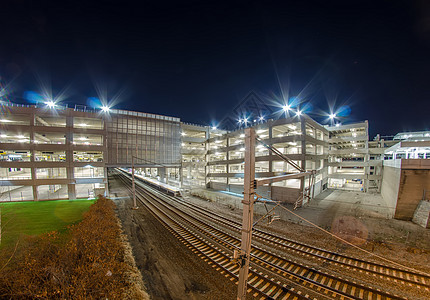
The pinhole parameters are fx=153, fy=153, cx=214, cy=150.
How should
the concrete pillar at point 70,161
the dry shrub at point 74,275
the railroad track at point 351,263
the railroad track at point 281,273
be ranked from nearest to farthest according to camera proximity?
the dry shrub at point 74,275 < the railroad track at point 281,273 < the railroad track at point 351,263 < the concrete pillar at point 70,161

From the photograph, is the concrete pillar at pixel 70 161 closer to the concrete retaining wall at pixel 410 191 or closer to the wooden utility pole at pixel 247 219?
the wooden utility pole at pixel 247 219

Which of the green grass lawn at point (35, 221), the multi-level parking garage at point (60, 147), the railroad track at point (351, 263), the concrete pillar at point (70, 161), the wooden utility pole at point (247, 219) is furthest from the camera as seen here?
the concrete pillar at point (70, 161)

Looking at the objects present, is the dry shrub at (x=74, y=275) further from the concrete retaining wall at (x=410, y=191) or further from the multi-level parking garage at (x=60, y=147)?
the concrete retaining wall at (x=410, y=191)

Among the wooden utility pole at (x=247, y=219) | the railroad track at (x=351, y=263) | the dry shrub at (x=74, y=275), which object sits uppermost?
the wooden utility pole at (x=247, y=219)

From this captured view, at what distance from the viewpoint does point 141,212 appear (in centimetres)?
1958

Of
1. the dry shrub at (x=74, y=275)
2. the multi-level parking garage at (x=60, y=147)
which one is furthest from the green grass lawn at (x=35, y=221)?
the multi-level parking garage at (x=60, y=147)

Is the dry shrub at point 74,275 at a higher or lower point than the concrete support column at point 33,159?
lower

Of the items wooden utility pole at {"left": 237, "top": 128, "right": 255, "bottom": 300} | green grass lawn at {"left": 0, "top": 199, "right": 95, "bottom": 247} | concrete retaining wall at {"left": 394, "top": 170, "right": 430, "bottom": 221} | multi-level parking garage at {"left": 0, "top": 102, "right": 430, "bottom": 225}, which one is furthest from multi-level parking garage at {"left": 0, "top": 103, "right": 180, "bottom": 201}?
concrete retaining wall at {"left": 394, "top": 170, "right": 430, "bottom": 221}

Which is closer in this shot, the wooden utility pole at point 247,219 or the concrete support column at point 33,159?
the wooden utility pole at point 247,219

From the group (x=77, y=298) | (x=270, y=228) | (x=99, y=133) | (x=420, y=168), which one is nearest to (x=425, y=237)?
(x=420, y=168)

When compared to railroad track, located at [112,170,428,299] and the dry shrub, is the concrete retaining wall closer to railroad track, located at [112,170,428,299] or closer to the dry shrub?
railroad track, located at [112,170,428,299]

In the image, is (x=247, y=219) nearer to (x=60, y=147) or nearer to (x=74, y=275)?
(x=74, y=275)

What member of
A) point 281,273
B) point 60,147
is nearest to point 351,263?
point 281,273

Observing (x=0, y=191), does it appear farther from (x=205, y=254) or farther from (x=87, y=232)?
(x=205, y=254)
